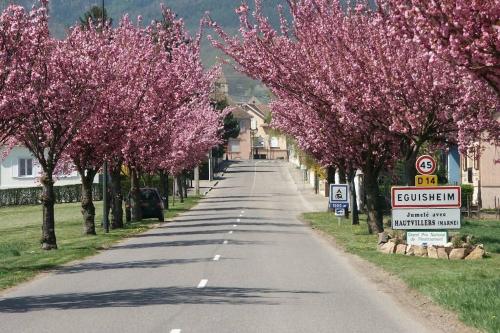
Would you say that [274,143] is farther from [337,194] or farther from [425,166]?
[425,166]

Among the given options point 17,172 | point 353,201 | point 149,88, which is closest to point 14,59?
point 149,88

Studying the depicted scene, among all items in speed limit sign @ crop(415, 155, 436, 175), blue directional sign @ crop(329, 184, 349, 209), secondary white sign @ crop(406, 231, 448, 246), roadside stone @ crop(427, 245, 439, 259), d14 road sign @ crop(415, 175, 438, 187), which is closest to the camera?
roadside stone @ crop(427, 245, 439, 259)

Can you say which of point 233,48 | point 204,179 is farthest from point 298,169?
point 233,48

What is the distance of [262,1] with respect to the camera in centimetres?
3138

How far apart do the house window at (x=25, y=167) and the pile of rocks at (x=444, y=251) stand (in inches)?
2517

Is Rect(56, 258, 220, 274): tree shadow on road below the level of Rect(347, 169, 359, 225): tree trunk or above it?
below

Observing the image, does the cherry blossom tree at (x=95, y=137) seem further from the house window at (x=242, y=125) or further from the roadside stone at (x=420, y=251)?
the house window at (x=242, y=125)

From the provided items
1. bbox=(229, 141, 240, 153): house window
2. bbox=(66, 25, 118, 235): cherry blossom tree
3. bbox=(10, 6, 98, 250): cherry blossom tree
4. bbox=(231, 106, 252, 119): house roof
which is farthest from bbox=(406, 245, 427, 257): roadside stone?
bbox=(231, 106, 252, 119): house roof

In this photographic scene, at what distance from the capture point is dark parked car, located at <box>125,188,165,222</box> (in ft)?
169

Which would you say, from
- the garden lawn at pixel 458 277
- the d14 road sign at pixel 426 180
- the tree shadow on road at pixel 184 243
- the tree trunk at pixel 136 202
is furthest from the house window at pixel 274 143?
the d14 road sign at pixel 426 180

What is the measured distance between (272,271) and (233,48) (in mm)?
12151

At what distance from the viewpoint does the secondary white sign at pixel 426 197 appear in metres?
25.1

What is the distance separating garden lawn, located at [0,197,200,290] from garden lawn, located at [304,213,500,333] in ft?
26.5

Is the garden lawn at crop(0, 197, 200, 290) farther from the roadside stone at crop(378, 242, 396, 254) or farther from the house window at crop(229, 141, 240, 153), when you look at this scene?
the house window at crop(229, 141, 240, 153)
